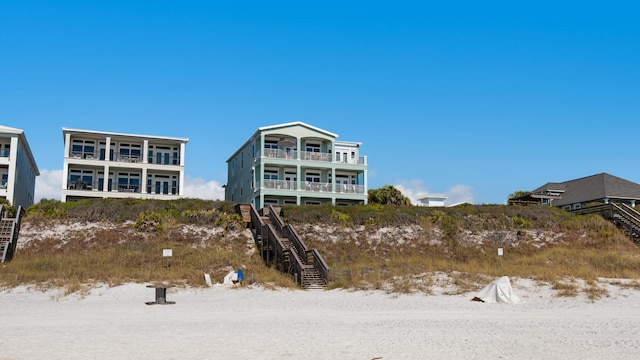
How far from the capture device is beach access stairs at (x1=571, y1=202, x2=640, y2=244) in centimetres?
4083

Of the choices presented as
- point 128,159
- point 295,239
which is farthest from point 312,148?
point 295,239

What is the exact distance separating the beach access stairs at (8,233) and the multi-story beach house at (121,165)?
1400cm

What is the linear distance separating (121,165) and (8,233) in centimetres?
1981

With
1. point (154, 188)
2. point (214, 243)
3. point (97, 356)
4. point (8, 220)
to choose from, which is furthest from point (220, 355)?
point (154, 188)

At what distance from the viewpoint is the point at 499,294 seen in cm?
2212

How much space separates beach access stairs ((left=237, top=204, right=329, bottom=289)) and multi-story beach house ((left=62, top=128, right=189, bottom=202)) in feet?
57.6

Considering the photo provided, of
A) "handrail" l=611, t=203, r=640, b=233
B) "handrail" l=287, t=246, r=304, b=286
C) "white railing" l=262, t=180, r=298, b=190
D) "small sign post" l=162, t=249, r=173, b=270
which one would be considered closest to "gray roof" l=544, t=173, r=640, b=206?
"handrail" l=611, t=203, r=640, b=233

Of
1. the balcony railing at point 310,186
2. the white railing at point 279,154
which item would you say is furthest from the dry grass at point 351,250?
the white railing at point 279,154

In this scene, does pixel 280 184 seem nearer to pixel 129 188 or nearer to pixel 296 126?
pixel 296 126

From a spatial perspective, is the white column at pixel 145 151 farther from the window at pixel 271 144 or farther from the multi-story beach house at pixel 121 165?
the window at pixel 271 144

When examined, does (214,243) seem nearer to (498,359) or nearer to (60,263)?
(60,263)

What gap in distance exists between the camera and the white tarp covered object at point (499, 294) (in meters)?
22.1

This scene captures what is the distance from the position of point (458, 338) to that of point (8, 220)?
30.3 meters

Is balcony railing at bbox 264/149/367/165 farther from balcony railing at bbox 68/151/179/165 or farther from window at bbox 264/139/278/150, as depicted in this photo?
balcony railing at bbox 68/151/179/165
